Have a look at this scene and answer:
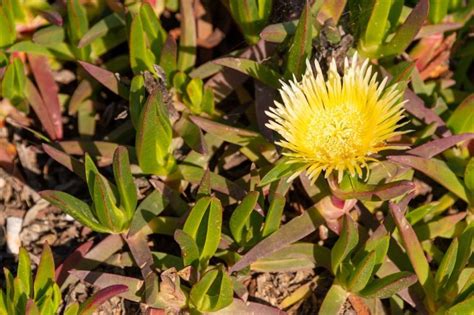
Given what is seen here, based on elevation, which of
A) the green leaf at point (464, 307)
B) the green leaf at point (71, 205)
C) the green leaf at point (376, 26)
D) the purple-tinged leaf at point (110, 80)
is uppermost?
the green leaf at point (376, 26)

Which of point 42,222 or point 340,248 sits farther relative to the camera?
point 42,222

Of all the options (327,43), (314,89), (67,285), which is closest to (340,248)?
(314,89)

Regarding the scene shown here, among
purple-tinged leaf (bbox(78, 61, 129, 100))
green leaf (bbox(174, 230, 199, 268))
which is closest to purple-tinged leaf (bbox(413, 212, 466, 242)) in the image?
green leaf (bbox(174, 230, 199, 268))

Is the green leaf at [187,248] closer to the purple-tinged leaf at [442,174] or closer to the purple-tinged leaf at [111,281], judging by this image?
the purple-tinged leaf at [111,281]

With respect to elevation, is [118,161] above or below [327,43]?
below

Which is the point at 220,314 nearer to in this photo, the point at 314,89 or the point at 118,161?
the point at 118,161

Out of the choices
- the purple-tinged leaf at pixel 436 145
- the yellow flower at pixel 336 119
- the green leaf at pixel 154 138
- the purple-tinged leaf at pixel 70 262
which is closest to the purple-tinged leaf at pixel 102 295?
the purple-tinged leaf at pixel 70 262

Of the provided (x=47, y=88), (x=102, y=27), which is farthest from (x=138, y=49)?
(x=47, y=88)
